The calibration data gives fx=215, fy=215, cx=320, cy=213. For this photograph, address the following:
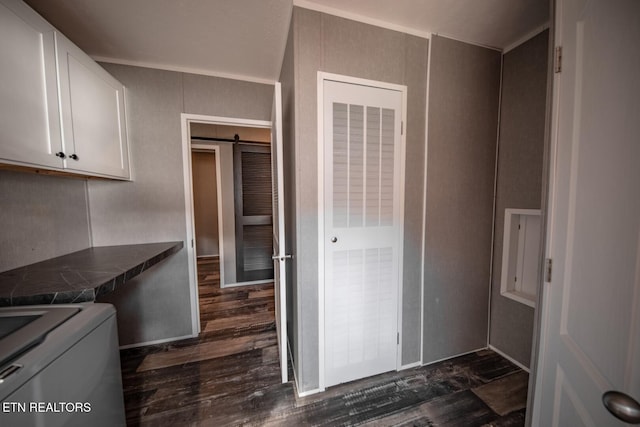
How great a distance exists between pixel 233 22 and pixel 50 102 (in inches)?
44.3

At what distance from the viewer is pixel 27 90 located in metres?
1.05

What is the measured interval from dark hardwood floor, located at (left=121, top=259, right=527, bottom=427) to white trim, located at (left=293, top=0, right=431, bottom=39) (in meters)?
2.41

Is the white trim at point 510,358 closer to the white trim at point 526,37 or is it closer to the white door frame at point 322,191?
the white door frame at point 322,191

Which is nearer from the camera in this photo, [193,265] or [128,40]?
[128,40]

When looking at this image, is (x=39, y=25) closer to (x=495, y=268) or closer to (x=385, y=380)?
(x=385, y=380)

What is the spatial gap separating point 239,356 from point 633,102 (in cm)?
240

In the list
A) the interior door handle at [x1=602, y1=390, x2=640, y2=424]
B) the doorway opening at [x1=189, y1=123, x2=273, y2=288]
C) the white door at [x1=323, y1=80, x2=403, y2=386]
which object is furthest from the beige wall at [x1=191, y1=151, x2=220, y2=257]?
the interior door handle at [x1=602, y1=390, x2=640, y2=424]

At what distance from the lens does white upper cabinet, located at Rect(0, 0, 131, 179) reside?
3.18 ft

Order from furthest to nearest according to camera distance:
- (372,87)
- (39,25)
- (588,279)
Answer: (372,87)
(39,25)
(588,279)

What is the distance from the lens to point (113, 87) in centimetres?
165

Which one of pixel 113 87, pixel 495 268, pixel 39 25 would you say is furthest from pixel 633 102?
pixel 113 87

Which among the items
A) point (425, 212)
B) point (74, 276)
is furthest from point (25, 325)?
point (425, 212)

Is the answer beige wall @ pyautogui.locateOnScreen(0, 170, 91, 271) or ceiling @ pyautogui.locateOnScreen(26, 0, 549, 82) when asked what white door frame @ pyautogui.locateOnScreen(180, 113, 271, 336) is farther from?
beige wall @ pyautogui.locateOnScreen(0, 170, 91, 271)

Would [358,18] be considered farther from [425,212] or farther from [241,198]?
[241,198]
